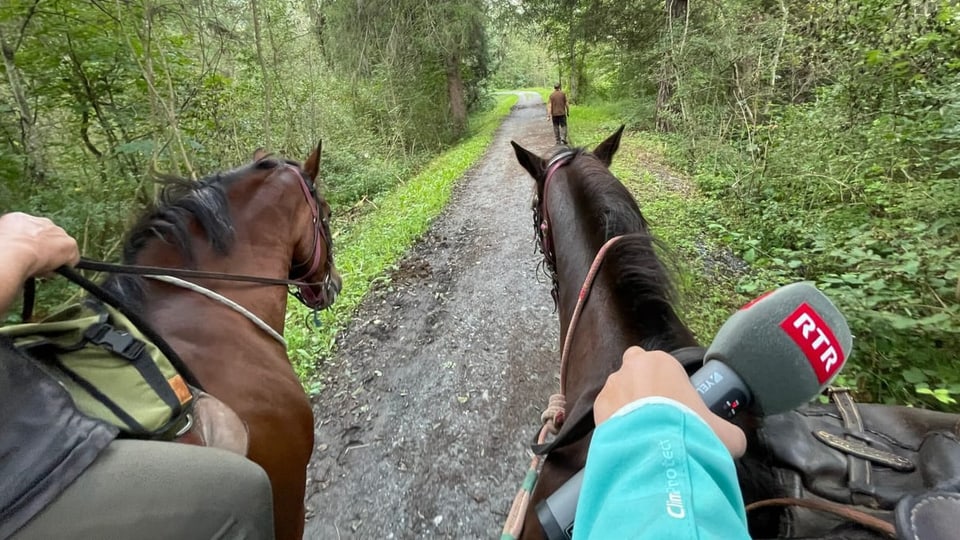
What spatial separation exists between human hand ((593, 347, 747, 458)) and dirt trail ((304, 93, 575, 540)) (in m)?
2.39

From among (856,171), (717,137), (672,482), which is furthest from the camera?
(717,137)

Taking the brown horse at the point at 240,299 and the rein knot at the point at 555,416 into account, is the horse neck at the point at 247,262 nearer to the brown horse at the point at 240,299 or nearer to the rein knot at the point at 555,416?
the brown horse at the point at 240,299

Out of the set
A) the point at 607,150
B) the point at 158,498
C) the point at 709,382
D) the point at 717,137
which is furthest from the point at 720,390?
the point at 717,137

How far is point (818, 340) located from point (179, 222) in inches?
101

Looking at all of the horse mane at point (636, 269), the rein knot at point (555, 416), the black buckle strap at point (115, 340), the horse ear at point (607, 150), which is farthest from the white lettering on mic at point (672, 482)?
the horse ear at point (607, 150)

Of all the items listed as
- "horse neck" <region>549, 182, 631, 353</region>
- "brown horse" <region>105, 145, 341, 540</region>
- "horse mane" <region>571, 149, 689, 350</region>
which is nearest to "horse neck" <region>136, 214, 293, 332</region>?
"brown horse" <region>105, 145, 341, 540</region>

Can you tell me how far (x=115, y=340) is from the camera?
146 centimetres

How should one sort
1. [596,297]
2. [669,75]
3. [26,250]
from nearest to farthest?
[26,250], [596,297], [669,75]

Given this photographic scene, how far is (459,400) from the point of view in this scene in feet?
12.5

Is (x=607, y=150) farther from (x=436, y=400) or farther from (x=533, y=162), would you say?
(x=436, y=400)

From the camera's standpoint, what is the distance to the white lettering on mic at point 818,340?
2.85 ft

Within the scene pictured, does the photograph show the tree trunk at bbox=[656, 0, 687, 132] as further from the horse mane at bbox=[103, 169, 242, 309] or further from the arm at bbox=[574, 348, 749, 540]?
the arm at bbox=[574, 348, 749, 540]

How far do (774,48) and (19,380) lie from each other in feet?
26.5

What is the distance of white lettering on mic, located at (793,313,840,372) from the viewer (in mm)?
869
